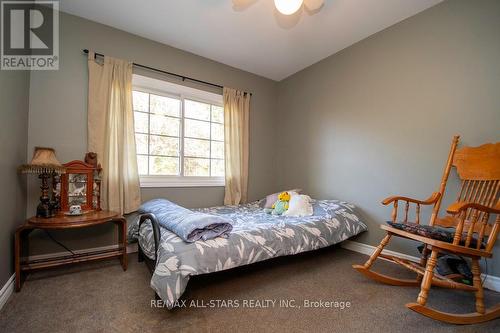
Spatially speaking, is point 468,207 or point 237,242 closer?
point 468,207

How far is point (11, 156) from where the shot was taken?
1.66 metres

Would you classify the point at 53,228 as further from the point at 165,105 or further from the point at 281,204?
the point at 281,204

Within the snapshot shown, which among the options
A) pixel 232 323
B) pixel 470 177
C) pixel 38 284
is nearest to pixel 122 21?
pixel 38 284

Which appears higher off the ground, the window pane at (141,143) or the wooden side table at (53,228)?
the window pane at (141,143)

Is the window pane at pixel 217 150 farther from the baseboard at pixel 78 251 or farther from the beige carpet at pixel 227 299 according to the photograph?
the beige carpet at pixel 227 299

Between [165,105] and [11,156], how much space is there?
1.53 meters

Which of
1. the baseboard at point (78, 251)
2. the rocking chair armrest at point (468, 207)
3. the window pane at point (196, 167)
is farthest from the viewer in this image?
the window pane at point (196, 167)

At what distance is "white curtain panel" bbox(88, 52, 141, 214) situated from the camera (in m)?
2.33

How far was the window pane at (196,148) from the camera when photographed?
298cm

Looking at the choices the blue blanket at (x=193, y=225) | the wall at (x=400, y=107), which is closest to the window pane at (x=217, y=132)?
the wall at (x=400, y=107)

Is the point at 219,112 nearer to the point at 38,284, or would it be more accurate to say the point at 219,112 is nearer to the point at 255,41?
the point at 255,41

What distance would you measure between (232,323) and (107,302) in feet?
2.87

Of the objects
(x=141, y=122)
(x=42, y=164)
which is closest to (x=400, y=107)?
(x=141, y=122)

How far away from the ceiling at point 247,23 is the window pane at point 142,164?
4.63 feet
